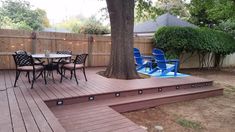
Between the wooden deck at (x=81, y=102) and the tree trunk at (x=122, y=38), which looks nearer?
the wooden deck at (x=81, y=102)

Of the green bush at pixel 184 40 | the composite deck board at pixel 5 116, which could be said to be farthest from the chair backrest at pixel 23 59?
the green bush at pixel 184 40

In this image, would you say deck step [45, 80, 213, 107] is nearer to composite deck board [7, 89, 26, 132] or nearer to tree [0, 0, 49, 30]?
composite deck board [7, 89, 26, 132]

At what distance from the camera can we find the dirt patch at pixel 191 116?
148 inches

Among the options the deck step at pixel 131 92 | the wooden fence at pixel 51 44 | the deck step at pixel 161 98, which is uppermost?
the wooden fence at pixel 51 44

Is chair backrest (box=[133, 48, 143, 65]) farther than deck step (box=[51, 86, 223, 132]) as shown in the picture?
Yes

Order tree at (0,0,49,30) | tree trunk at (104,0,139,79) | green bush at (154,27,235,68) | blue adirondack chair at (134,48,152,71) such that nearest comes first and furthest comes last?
tree trunk at (104,0,139,79) → blue adirondack chair at (134,48,152,71) → green bush at (154,27,235,68) → tree at (0,0,49,30)

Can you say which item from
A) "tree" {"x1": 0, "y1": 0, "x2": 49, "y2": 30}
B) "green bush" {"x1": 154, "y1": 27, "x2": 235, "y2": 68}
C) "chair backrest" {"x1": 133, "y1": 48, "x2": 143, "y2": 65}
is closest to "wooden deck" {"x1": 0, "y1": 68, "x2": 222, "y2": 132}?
"chair backrest" {"x1": 133, "y1": 48, "x2": 143, "y2": 65}

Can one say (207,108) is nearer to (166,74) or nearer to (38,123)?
(166,74)

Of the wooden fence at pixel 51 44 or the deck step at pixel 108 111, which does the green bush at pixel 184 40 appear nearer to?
the wooden fence at pixel 51 44

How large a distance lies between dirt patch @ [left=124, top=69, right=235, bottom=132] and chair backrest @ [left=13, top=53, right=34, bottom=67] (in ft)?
8.32

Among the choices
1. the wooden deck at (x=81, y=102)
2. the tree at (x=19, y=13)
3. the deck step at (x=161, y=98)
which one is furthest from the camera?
the tree at (x=19, y=13)

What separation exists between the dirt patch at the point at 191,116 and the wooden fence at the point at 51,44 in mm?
4476

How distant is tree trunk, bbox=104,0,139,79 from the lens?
6.02m

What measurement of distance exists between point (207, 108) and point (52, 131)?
3.98 meters
